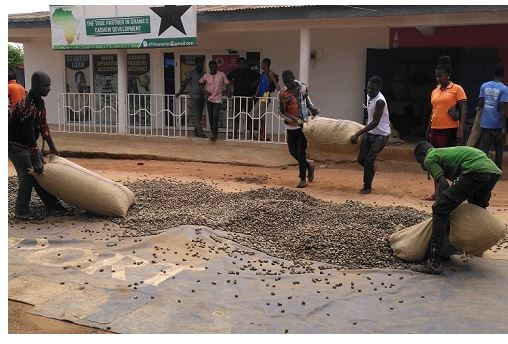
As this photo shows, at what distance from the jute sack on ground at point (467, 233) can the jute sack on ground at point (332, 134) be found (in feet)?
8.73

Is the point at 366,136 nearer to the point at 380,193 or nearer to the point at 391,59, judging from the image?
the point at 380,193

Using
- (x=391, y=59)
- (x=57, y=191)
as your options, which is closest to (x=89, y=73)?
(x=391, y=59)

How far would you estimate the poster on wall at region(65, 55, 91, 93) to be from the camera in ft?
47.9

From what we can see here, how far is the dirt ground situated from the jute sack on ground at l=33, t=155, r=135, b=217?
88.6 inches

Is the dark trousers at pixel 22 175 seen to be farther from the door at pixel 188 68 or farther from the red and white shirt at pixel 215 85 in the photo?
the door at pixel 188 68

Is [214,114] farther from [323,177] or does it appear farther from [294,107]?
[294,107]

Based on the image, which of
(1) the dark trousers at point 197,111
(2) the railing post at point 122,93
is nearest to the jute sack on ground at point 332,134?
(1) the dark trousers at point 197,111

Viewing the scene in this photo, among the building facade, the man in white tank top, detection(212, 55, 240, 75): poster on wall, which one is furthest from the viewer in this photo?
detection(212, 55, 240, 75): poster on wall

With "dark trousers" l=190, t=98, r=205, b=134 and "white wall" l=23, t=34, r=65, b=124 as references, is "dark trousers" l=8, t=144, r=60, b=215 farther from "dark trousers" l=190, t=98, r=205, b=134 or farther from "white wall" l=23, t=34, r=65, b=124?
"white wall" l=23, t=34, r=65, b=124

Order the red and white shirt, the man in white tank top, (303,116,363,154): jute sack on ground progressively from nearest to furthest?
the man in white tank top < (303,116,363,154): jute sack on ground < the red and white shirt

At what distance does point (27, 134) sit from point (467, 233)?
14.8 ft

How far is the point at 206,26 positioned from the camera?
450 inches

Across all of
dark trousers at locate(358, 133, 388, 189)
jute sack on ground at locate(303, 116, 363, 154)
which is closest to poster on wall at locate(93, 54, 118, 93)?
jute sack on ground at locate(303, 116, 363, 154)

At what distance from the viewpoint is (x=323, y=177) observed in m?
9.00
